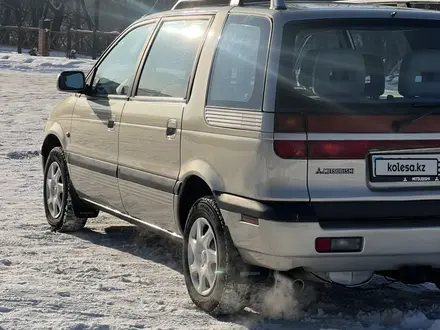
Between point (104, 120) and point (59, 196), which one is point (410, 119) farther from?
point (59, 196)

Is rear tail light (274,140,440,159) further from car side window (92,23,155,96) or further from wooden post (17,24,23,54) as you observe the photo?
wooden post (17,24,23,54)

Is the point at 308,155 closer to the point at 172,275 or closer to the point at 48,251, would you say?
the point at 172,275

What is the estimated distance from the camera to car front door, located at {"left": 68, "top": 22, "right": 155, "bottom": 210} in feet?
22.5

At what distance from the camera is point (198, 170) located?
5.59 metres

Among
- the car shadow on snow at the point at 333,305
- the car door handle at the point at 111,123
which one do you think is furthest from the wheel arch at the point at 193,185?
the car door handle at the point at 111,123

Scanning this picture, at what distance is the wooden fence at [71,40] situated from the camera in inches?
1639

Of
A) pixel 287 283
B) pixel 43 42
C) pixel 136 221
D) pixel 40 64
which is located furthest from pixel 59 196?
pixel 43 42

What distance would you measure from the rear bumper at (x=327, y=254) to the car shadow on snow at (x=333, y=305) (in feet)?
1.37

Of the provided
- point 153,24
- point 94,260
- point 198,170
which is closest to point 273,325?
A: point 198,170

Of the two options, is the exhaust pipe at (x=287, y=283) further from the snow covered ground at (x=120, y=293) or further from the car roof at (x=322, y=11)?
the car roof at (x=322, y=11)

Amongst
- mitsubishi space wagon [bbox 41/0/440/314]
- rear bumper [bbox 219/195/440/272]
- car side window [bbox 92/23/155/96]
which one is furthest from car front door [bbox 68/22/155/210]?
rear bumper [bbox 219/195/440/272]

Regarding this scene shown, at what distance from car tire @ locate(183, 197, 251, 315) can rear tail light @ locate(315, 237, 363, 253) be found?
540 mm

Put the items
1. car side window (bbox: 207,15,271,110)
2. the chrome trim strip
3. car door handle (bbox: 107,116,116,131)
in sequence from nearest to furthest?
car side window (bbox: 207,15,271,110) → the chrome trim strip → car door handle (bbox: 107,116,116,131)

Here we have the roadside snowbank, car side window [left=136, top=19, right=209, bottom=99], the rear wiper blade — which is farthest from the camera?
the roadside snowbank
